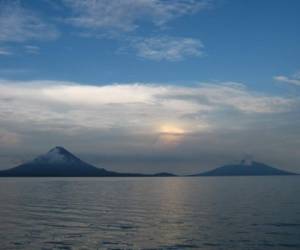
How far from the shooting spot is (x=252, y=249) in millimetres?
34531

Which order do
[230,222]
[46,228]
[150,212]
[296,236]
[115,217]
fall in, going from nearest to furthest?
[296,236] < [46,228] < [230,222] < [115,217] < [150,212]

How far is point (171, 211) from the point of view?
63.5 meters

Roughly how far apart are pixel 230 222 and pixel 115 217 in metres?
15.1

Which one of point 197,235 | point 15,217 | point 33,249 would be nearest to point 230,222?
point 197,235

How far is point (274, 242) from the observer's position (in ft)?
123

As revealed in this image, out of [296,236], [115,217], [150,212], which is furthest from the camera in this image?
[150,212]

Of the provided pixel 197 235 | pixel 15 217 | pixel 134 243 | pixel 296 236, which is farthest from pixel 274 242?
pixel 15 217

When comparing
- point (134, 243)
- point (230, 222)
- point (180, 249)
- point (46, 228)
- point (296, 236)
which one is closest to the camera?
point (180, 249)

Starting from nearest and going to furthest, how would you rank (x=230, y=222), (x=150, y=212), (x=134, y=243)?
1. (x=134, y=243)
2. (x=230, y=222)
3. (x=150, y=212)

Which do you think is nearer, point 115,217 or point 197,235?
point 197,235

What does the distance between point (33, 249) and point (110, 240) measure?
6.85m

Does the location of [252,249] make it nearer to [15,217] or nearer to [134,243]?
[134,243]

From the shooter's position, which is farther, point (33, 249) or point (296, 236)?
point (296, 236)

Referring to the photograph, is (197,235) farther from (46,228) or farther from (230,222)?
(46,228)
